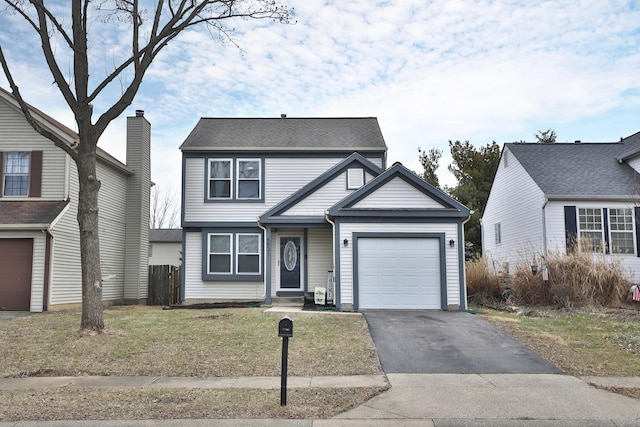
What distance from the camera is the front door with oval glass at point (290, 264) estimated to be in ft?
61.0

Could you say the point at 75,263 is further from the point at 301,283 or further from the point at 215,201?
the point at 301,283

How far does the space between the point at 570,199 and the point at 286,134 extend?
10557mm

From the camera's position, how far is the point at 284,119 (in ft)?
73.9

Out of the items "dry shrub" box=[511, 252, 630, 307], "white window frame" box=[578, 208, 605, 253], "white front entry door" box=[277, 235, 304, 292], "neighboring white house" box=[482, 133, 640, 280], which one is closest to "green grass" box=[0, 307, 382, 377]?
"white front entry door" box=[277, 235, 304, 292]

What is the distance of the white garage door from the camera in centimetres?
1545

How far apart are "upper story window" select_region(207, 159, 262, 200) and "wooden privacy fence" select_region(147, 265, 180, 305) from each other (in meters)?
4.06

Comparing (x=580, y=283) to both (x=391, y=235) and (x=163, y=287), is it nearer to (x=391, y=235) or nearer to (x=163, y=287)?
(x=391, y=235)

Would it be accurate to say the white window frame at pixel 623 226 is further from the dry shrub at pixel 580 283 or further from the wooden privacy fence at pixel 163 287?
the wooden privacy fence at pixel 163 287

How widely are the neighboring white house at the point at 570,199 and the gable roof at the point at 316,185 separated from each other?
617 cm

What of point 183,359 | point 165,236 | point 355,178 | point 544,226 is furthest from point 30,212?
point 165,236

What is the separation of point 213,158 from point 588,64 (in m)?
12.7

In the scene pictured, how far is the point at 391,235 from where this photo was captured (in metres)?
15.7

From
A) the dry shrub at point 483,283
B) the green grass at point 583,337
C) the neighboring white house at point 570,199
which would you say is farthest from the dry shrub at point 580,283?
the dry shrub at point 483,283

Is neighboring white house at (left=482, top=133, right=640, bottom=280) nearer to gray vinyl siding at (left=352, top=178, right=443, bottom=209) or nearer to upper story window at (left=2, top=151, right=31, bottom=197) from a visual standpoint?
gray vinyl siding at (left=352, top=178, right=443, bottom=209)
